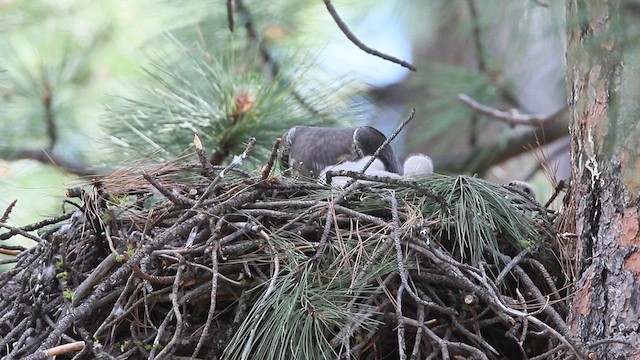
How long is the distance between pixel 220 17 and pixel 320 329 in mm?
1660

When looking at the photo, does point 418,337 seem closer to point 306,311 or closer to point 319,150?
point 306,311

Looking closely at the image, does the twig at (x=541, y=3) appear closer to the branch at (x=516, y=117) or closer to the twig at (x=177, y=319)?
the twig at (x=177, y=319)

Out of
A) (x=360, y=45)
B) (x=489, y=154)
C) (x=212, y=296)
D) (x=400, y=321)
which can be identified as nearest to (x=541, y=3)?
(x=360, y=45)

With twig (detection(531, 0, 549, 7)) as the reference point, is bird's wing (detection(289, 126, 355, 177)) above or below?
below

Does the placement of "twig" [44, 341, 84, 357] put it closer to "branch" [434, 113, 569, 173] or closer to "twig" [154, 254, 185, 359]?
"twig" [154, 254, 185, 359]

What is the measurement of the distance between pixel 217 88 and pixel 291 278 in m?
1.24

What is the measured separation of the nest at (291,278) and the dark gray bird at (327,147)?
28.5 inches

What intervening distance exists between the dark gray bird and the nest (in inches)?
28.5

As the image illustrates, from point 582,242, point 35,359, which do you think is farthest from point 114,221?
point 582,242

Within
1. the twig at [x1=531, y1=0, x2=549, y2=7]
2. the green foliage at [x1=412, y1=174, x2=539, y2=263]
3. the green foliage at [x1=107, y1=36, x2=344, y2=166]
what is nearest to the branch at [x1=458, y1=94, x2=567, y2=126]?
the green foliage at [x1=107, y1=36, x2=344, y2=166]

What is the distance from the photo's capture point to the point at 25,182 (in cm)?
328

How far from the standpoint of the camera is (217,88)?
3.11 meters

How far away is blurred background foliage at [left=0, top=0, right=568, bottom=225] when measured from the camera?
310cm

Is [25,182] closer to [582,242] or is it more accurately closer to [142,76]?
[142,76]
